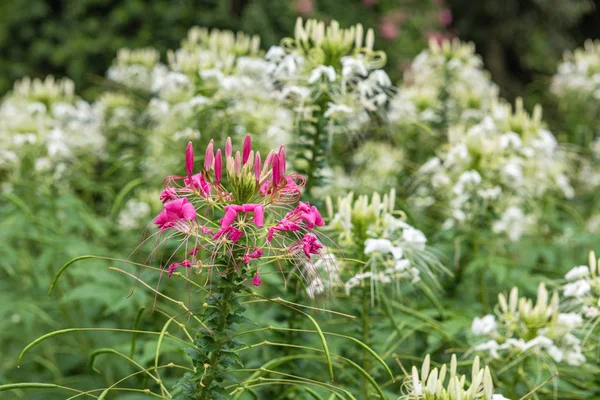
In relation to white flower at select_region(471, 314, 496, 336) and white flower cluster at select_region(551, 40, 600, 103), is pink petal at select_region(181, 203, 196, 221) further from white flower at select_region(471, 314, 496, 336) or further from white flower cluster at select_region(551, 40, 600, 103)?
white flower cluster at select_region(551, 40, 600, 103)

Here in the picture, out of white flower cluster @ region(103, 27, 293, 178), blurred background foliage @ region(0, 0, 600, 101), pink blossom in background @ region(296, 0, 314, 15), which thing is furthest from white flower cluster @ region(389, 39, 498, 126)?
pink blossom in background @ region(296, 0, 314, 15)

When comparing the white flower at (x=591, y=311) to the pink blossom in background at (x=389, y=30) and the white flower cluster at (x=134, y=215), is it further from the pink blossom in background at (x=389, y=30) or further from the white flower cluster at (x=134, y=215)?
the pink blossom in background at (x=389, y=30)

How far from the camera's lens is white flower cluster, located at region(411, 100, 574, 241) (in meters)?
2.70

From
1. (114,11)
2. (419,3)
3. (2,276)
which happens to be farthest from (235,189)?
(419,3)

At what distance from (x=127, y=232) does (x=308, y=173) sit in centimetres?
143

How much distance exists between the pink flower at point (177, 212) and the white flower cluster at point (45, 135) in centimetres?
194

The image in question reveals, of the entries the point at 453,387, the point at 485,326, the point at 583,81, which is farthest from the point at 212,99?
the point at 583,81

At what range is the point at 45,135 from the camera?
3.11 metres

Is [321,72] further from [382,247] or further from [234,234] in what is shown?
[234,234]

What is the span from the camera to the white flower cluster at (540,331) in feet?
6.16

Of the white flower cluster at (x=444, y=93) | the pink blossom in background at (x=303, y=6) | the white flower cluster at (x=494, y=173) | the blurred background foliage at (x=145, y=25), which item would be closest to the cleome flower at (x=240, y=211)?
the white flower cluster at (x=494, y=173)

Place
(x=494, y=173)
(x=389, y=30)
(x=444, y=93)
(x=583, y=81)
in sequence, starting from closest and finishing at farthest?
(x=494, y=173) < (x=444, y=93) < (x=583, y=81) < (x=389, y=30)

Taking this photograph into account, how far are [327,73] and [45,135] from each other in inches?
63.2

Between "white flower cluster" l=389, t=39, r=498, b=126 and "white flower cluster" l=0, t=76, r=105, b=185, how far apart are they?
5.51ft
